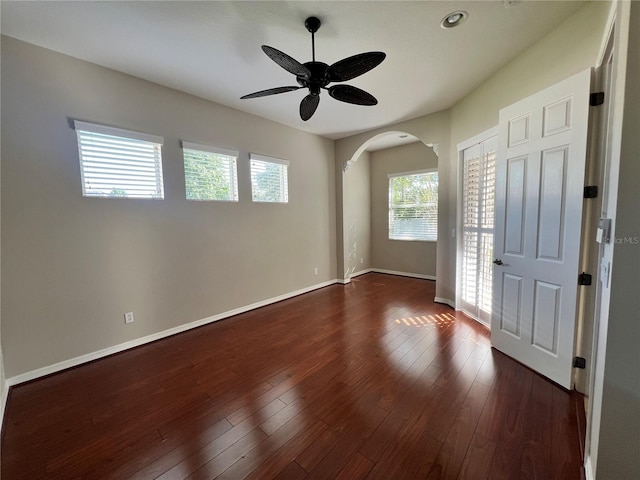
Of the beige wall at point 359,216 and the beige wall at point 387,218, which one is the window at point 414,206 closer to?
the beige wall at point 387,218

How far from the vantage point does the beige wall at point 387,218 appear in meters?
5.34

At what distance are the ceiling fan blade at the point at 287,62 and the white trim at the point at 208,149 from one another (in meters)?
1.78

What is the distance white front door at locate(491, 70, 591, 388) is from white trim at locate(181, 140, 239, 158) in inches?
122

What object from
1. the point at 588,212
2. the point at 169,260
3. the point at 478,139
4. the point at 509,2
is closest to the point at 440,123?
the point at 478,139

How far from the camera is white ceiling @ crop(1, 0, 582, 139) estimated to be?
1814 millimetres

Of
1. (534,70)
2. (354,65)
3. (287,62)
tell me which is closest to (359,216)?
(534,70)

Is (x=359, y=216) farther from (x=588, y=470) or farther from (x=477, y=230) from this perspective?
(x=588, y=470)

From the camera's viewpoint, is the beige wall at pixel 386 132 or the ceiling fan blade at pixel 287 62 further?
the beige wall at pixel 386 132

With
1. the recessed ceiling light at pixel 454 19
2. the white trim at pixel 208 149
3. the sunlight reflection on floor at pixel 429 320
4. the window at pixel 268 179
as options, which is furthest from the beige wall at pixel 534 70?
the white trim at pixel 208 149

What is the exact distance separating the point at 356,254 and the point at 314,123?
3.03 meters

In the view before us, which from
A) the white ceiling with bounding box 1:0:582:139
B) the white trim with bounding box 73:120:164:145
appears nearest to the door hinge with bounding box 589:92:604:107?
the white ceiling with bounding box 1:0:582:139

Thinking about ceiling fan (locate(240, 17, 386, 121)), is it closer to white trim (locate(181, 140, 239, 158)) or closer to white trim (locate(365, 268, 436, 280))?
white trim (locate(181, 140, 239, 158))

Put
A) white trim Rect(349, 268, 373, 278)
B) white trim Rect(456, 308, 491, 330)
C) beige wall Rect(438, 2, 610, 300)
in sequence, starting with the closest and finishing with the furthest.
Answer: beige wall Rect(438, 2, 610, 300) < white trim Rect(456, 308, 491, 330) < white trim Rect(349, 268, 373, 278)

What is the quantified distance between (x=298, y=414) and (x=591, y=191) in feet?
8.34
